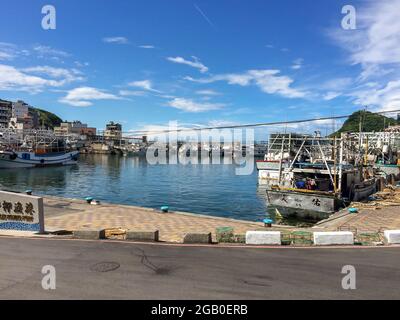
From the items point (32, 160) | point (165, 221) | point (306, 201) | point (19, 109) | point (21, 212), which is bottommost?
point (306, 201)

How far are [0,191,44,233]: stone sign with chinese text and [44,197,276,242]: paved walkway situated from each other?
97 cm

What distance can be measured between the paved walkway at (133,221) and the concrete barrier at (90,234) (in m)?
2.46

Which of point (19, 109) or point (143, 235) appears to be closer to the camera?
point (143, 235)

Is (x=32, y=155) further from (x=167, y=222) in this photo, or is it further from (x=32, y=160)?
(x=167, y=222)

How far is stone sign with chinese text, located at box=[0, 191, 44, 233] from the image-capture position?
15.7 metres

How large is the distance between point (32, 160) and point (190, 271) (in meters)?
95.1

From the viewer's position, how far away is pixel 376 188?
45344 millimetres

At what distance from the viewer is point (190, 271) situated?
34.1 feet

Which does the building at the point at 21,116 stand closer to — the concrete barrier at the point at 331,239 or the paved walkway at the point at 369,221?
the paved walkway at the point at 369,221

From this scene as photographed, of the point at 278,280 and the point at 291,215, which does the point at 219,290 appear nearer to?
the point at 278,280
